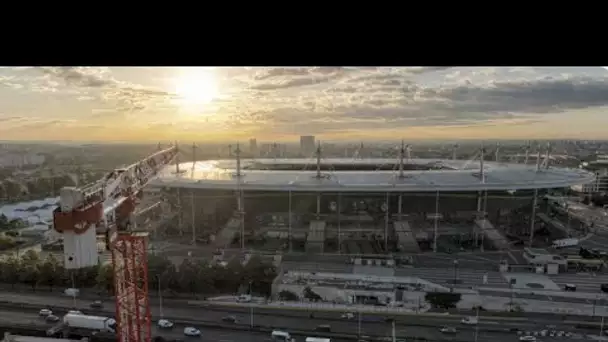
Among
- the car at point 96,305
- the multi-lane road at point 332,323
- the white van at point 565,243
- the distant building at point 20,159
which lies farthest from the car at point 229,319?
the white van at point 565,243

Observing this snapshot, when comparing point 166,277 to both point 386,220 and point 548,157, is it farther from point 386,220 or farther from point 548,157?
point 548,157

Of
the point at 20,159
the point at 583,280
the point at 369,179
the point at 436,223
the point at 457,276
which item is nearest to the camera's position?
the point at 583,280

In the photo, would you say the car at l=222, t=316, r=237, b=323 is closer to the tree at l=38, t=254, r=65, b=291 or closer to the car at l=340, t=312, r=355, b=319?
the car at l=340, t=312, r=355, b=319

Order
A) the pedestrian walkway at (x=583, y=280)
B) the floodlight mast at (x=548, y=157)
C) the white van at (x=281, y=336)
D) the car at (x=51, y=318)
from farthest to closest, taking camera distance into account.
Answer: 1. the floodlight mast at (x=548, y=157)
2. the pedestrian walkway at (x=583, y=280)
3. the car at (x=51, y=318)
4. the white van at (x=281, y=336)

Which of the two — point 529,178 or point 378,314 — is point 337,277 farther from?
point 529,178

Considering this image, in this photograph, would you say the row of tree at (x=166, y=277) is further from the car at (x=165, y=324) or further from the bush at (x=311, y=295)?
the car at (x=165, y=324)

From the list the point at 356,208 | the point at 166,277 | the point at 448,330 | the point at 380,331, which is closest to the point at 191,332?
the point at 166,277

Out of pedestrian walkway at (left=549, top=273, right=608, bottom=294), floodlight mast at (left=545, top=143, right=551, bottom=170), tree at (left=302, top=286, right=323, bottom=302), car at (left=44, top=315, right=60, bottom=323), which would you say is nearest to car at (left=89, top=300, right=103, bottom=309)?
car at (left=44, top=315, right=60, bottom=323)
